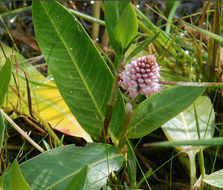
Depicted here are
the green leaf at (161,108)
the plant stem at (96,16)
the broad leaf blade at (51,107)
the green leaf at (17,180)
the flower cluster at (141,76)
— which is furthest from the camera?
the plant stem at (96,16)

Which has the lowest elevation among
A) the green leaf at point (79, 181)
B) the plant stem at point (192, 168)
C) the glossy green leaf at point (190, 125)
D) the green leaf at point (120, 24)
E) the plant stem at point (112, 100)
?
the plant stem at point (192, 168)

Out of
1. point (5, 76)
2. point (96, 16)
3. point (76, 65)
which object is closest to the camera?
point (5, 76)

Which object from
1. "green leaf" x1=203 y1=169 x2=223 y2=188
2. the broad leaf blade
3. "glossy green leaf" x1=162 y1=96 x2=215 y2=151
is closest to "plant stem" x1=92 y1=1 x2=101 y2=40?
the broad leaf blade

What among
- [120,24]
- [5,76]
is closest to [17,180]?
[5,76]

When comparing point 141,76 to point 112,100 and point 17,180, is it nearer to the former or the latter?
point 112,100

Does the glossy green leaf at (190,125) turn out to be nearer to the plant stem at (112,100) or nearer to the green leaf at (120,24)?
the plant stem at (112,100)

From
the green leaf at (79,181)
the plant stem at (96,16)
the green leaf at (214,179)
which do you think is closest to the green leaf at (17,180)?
the green leaf at (79,181)
